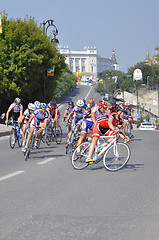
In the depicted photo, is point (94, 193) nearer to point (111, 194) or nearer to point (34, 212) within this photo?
point (111, 194)

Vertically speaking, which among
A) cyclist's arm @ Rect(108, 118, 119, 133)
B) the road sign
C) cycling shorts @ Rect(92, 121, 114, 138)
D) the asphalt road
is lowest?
the asphalt road

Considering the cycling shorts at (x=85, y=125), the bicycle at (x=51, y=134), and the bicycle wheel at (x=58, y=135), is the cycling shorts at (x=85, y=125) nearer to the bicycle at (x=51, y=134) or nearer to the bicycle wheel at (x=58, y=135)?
the bicycle at (x=51, y=134)

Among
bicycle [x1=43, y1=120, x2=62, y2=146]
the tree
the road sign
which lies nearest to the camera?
bicycle [x1=43, y1=120, x2=62, y2=146]

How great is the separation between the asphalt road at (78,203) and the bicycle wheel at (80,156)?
0.60 feet

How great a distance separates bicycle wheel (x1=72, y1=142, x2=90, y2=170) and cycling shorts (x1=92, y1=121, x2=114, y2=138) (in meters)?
0.38

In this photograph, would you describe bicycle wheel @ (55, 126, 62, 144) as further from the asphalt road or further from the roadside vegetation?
the roadside vegetation

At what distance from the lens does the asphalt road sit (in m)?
5.16

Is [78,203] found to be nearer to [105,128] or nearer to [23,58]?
[105,128]

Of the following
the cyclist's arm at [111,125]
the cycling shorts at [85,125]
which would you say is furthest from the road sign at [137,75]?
the cyclist's arm at [111,125]

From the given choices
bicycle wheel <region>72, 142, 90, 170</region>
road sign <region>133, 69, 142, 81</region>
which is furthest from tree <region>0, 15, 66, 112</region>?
road sign <region>133, 69, 142, 81</region>

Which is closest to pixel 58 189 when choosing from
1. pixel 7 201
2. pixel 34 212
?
pixel 7 201

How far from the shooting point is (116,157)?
34.2ft

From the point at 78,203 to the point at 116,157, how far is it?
12.5 ft

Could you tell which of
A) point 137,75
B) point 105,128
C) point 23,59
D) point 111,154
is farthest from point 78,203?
point 137,75
